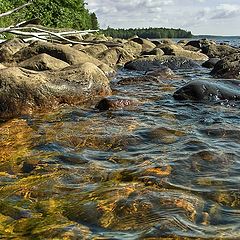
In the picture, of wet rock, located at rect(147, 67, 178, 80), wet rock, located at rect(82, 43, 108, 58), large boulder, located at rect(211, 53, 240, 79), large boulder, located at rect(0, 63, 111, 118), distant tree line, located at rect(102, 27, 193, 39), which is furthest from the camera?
distant tree line, located at rect(102, 27, 193, 39)

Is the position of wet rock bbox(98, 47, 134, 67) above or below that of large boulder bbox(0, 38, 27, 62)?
below

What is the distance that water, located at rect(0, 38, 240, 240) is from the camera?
338cm

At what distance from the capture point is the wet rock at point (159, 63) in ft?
55.9

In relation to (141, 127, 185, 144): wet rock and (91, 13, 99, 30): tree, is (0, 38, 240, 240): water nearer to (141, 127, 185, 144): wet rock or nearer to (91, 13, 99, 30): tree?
(141, 127, 185, 144): wet rock

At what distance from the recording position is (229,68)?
1330cm

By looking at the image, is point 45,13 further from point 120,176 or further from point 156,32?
point 156,32

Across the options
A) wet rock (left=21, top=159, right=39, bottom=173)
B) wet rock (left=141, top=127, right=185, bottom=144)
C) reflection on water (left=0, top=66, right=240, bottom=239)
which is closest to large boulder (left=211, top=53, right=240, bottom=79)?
reflection on water (left=0, top=66, right=240, bottom=239)

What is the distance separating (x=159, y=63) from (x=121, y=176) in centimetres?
1362

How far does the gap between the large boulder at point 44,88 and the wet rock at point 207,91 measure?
194 centimetres

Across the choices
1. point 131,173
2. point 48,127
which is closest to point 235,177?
point 131,173

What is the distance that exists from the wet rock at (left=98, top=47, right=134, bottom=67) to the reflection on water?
393 inches

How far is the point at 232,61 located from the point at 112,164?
10021mm

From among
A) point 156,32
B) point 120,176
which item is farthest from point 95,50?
point 156,32

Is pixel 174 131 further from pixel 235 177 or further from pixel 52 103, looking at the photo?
pixel 52 103
